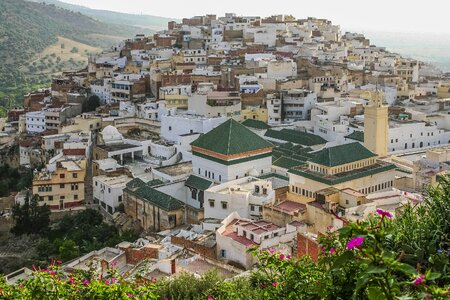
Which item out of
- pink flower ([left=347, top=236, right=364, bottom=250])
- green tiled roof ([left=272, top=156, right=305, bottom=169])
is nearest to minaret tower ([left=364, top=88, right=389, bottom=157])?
green tiled roof ([left=272, top=156, right=305, bottom=169])

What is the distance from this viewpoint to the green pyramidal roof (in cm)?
2017

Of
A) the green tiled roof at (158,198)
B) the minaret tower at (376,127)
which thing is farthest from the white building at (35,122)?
the minaret tower at (376,127)

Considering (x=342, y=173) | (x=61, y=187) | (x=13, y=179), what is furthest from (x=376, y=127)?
(x=13, y=179)

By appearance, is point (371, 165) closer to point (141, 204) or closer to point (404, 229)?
point (141, 204)

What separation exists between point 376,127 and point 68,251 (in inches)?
433

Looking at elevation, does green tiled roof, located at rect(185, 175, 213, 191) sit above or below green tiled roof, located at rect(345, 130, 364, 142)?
below

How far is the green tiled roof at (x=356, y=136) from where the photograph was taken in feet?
77.5

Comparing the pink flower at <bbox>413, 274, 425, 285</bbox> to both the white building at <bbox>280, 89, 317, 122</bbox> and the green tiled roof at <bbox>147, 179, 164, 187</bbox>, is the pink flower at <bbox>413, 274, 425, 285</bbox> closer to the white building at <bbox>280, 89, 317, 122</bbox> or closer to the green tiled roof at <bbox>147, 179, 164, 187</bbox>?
the green tiled roof at <bbox>147, 179, 164, 187</bbox>

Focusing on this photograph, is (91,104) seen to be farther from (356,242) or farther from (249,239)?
(356,242)

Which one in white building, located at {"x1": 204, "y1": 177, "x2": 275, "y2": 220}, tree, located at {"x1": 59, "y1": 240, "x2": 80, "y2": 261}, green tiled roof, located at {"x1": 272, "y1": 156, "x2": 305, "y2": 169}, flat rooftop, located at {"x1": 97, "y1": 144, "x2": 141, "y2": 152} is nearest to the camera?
white building, located at {"x1": 204, "y1": 177, "x2": 275, "y2": 220}

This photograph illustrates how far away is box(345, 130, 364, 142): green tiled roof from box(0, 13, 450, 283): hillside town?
0.09 meters

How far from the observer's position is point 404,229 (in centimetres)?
646

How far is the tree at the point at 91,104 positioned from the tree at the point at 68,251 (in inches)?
644

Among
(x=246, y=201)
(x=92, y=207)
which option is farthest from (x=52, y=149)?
(x=246, y=201)
